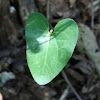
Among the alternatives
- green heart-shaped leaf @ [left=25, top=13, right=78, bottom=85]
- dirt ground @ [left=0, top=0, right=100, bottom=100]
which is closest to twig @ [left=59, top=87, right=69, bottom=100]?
dirt ground @ [left=0, top=0, right=100, bottom=100]

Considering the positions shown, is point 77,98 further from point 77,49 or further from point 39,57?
point 39,57

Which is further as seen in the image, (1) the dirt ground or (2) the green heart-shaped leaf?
(1) the dirt ground

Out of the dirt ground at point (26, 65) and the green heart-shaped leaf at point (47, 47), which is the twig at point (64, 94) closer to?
the dirt ground at point (26, 65)

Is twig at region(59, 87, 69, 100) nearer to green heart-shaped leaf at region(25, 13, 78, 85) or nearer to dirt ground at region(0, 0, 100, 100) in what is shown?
dirt ground at region(0, 0, 100, 100)

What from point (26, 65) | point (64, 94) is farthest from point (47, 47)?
point (64, 94)

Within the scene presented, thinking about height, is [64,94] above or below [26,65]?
below

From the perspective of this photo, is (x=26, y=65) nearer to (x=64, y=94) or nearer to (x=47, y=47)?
(x=64, y=94)

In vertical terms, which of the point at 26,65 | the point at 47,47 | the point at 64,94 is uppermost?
the point at 47,47

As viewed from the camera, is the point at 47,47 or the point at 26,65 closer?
the point at 47,47
